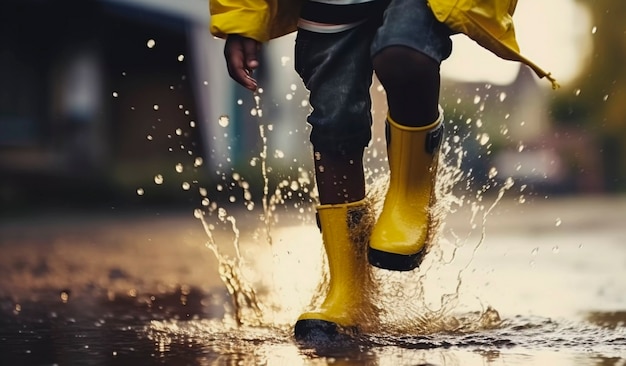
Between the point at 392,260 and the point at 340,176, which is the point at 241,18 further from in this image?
the point at 392,260

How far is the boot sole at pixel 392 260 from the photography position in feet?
9.62

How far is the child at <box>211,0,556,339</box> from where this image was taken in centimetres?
293

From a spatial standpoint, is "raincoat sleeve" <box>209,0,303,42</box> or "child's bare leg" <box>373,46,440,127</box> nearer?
"child's bare leg" <box>373,46,440,127</box>

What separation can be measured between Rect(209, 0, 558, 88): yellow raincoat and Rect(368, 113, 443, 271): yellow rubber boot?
27 cm

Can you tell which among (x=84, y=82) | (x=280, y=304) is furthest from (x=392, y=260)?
(x=84, y=82)

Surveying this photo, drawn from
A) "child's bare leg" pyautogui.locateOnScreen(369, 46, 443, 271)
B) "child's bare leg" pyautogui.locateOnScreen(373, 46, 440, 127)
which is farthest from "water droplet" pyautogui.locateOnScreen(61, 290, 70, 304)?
"child's bare leg" pyautogui.locateOnScreen(373, 46, 440, 127)

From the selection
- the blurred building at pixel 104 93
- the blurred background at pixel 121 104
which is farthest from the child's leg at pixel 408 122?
the blurred building at pixel 104 93

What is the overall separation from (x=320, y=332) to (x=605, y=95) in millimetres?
26754

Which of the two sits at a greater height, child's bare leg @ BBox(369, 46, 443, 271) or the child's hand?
the child's hand

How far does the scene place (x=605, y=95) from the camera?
2881 cm

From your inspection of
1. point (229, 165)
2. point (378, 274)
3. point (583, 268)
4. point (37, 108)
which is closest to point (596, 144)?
point (229, 165)

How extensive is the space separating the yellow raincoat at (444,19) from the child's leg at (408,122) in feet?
0.22

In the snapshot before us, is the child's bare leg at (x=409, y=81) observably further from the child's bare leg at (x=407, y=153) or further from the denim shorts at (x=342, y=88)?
the denim shorts at (x=342, y=88)

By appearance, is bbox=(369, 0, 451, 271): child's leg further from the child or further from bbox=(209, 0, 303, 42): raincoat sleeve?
bbox=(209, 0, 303, 42): raincoat sleeve
